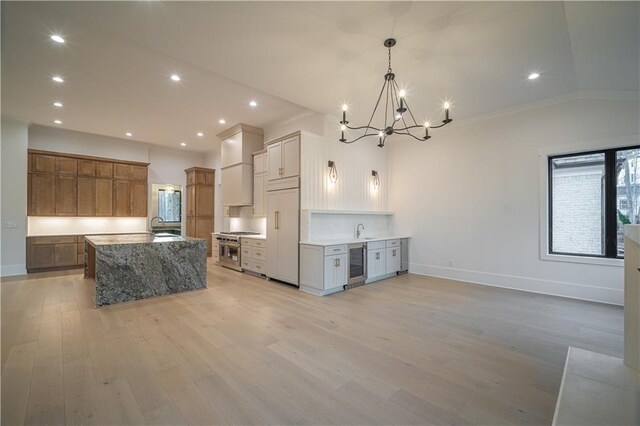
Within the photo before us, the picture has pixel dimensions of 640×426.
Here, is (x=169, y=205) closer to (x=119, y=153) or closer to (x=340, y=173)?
(x=119, y=153)

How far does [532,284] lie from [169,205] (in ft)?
29.9

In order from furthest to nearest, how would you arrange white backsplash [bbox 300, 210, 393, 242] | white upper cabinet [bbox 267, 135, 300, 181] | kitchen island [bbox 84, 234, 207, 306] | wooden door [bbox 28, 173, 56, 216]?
1. wooden door [bbox 28, 173, 56, 216]
2. white upper cabinet [bbox 267, 135, 300, 181]
3. white backsplash [bbox 300, 210, 393, 242]
4. kitchen island [bbox 84, 234, 207, 306]

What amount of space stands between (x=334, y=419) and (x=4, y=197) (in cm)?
784

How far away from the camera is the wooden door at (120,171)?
7348 millimetres

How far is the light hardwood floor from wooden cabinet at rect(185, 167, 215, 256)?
4249 millimetres

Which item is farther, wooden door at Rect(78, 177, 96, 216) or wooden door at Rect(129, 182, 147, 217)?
wooden door at Rect(129, 182, 147, 217)

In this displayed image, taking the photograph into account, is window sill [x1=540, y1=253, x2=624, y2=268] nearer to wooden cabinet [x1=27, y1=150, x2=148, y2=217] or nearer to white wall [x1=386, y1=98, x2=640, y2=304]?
white wall [x1=386, y1=98, x2=640, y2=304]

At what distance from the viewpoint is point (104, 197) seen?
23.6ft

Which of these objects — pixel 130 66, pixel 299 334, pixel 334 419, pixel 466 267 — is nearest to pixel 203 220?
pixel 130 66

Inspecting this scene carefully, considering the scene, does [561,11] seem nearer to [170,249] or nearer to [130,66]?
[130,66]

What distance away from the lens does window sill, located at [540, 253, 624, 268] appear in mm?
4062

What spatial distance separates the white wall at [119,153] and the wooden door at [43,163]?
326 mm

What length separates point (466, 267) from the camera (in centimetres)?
550

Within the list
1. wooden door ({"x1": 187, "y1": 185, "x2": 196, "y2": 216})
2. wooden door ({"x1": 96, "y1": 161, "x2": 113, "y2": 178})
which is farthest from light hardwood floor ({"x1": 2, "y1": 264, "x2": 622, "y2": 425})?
wooden door ({"x1": 187, "y1": 185, "x2": 196, "y2": 216})
